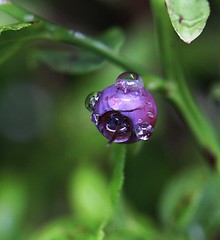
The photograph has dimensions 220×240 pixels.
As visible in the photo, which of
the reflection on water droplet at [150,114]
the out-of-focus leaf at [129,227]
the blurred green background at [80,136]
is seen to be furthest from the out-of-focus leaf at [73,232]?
the reflection on water droplet at [150,114]

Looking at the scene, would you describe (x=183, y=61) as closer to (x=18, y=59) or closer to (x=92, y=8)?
(x=92, y=8)

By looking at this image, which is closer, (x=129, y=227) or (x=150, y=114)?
(x=150, y=114)

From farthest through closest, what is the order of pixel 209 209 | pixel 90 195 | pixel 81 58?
pixel 90 195
pixel 209 209
pixel 81 58

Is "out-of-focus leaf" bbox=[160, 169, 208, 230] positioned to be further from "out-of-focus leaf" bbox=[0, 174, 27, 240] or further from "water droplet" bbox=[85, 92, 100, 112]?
"water droplet" bbox=[85, 92, 100, 112]

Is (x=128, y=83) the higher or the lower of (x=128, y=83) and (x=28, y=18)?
the lower

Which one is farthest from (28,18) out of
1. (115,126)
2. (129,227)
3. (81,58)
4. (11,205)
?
(11,205)

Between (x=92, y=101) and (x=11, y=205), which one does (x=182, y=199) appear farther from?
(x=92, y=101)
